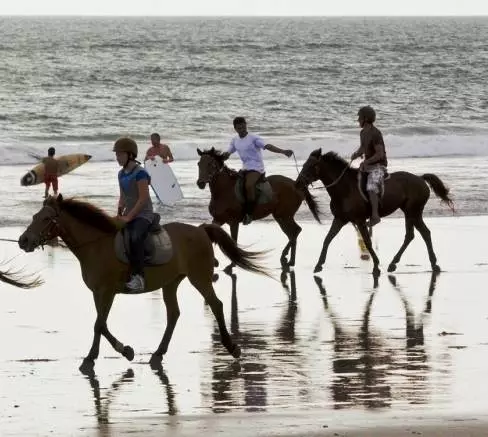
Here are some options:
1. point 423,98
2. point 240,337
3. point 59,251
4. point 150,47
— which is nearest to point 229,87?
point 423,98

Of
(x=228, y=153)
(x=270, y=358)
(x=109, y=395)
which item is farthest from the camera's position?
(x=228, y=153)

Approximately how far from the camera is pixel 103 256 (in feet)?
39.7

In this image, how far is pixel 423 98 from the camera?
71.3 m

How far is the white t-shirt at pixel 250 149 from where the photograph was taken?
18.5m

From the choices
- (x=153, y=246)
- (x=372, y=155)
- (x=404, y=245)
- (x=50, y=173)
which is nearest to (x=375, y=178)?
(x=372, y=155)

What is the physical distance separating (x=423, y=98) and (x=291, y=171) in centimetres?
3970

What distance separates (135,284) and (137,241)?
1.25 ft

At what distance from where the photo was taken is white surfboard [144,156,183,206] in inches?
1024

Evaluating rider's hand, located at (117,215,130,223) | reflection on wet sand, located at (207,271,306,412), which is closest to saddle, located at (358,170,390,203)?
reflection on wet sand, located at (207,271,306,412)

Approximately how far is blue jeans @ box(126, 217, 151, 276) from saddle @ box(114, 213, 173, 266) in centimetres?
4

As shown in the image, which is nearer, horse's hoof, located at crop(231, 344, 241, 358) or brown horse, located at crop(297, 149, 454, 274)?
horse's hoof, located at crop(231, 344, 241, 358)

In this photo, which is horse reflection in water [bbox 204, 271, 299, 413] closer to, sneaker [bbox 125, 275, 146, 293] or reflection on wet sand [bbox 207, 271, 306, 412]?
reflection on wet sand [bbox 207, 271, 306, 412]

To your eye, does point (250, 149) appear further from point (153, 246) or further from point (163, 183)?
point (163, 183)

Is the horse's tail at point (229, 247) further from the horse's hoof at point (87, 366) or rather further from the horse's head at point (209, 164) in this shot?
the horse's head at point (209, 164)
